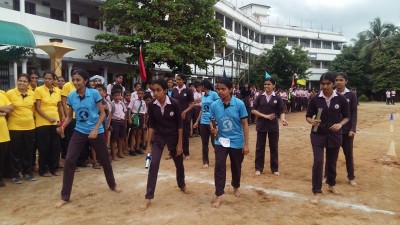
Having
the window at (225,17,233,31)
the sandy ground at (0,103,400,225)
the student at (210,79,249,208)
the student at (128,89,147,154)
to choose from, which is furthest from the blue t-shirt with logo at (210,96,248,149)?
the window at (225,17,233,31)

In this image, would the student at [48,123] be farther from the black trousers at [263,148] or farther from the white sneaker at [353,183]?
the white sneaker at [353,183]

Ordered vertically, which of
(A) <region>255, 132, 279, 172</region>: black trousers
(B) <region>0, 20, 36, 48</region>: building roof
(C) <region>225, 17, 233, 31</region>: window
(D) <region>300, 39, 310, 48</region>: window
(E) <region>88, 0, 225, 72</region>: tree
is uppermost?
(D) <region>300, 39, 310, 48</region>: window

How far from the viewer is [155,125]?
200 inches

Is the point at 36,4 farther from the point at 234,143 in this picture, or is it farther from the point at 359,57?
the point at 359,57

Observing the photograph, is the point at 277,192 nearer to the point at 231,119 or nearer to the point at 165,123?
the point at 231,119

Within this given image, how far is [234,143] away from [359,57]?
150ft

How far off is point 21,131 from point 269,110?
4.50 metres

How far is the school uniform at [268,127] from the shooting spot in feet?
21.4

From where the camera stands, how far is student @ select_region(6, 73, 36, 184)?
19.3ft

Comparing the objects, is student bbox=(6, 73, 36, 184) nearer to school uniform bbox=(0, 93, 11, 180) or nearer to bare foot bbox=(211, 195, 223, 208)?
school uniform bbox=(0, 93, 11, 180)

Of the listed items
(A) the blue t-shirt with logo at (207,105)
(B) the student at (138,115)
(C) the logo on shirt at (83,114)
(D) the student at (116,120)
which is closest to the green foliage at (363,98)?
(B) the student at (138,115)

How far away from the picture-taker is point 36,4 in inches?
729

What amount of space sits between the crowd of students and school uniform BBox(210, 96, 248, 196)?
14 millimetres

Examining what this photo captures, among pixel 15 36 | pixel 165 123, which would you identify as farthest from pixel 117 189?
pixel 15 36
